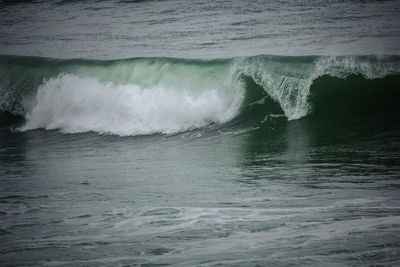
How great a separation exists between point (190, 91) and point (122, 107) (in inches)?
62.8

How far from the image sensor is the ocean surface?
587 cm

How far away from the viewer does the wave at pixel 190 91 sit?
1271 cm

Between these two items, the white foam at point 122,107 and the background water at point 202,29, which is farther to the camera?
the background water at point 202,29

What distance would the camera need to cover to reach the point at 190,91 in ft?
47.4

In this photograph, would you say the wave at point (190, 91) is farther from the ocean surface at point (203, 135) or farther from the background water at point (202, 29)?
the background water at point (202, 29)

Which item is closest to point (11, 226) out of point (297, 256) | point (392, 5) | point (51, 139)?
point (297, 256)

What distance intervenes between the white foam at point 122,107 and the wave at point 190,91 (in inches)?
0.9

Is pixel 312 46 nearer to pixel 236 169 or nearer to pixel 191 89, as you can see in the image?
pixel 191 89

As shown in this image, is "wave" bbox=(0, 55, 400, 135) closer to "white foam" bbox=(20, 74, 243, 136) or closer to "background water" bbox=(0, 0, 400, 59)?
"white foam" bbox=(20, 74, 243, 136)

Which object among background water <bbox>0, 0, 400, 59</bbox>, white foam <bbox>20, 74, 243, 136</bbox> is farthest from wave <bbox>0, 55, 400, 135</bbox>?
background water <bbox>0, 0, 400, 59</bbox>

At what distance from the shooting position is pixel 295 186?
25.4ft

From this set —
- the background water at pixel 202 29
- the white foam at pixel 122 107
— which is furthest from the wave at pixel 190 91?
the background water at pixel 202 29

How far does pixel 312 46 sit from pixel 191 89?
309 cm

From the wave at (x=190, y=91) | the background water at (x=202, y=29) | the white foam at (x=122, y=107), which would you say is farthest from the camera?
the background water at (x=202, y=29)
